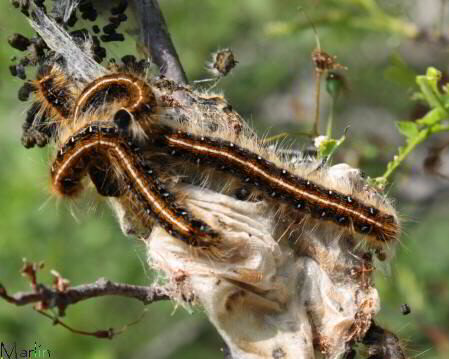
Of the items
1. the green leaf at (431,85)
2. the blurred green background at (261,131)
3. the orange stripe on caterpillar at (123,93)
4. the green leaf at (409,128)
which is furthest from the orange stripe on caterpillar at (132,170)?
the green leaf at (431,85)

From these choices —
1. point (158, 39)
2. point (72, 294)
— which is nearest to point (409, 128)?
point (158, 39)

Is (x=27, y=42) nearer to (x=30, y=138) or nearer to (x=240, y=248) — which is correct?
(x=30, y=138)

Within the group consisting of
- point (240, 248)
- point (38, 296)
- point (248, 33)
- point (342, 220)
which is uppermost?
point (248, 33)

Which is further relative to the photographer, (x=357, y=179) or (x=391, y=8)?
(x=391, y=8)

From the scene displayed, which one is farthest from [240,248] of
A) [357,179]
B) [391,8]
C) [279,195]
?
[391,8]

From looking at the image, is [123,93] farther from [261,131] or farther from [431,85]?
[261,131]

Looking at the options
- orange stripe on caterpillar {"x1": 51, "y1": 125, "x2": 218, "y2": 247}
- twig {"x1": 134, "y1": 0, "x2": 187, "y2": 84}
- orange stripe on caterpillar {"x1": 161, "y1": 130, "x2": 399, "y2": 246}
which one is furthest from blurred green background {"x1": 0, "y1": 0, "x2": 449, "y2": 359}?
orange stripe on caterpillar {"x1": 51, "y1": 125, "x2": 218, "y2": 247}

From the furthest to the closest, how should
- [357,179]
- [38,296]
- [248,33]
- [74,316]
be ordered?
1. [248,33]
2. [74,316]
3. [357,179]
4. [38,296]
